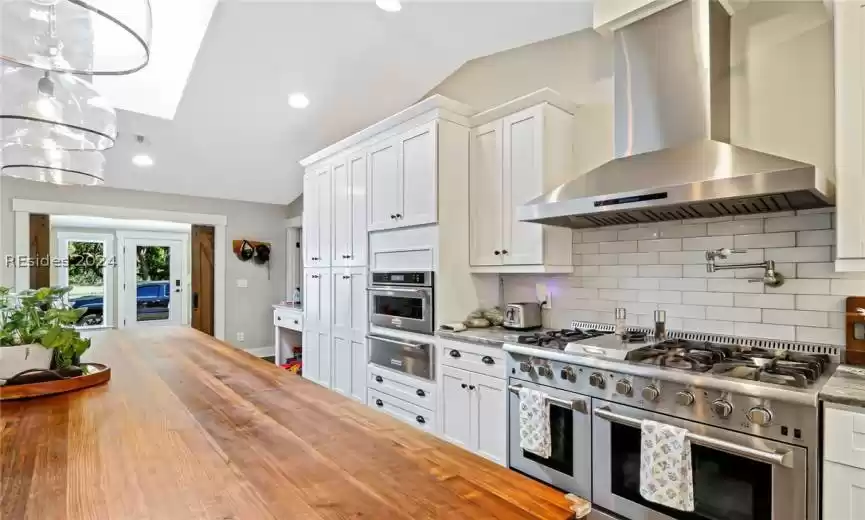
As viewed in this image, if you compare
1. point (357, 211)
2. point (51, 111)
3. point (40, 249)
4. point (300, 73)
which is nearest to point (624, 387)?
point (357, 211)

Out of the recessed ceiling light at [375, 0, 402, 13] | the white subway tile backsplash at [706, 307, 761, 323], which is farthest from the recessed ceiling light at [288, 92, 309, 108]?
the white subway tile backsplash at [706, 307, 761, 323]

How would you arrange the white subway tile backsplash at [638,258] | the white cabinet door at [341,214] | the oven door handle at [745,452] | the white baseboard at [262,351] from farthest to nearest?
the white baseboard at [262,351]
the white cabinet door at [341,214]
the white subway tile backsplash at [638,258]
the oven door handle at [745,452]

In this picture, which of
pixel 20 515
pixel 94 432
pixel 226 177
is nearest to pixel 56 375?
pixel 94 432

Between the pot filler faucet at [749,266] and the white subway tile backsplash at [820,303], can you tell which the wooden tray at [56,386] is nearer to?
the pot filler faucet at [749,266]

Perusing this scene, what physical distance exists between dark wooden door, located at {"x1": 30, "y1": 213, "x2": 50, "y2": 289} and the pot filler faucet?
21.4ft

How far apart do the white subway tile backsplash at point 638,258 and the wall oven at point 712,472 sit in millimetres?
951

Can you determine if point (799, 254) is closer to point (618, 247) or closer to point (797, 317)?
point (797, 317)

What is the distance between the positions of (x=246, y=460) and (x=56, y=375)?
3.18 feet

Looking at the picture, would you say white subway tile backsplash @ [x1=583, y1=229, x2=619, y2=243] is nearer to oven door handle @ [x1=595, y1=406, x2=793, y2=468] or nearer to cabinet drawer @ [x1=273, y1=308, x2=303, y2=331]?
oven door handle @ [x1=595, y1=406, x2=793, y2=468]

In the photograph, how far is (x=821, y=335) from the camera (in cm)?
199

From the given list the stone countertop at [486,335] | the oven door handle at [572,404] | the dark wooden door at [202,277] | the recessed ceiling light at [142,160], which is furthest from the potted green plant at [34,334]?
the dark wooden door at [202,277]

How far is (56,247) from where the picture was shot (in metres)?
6.83

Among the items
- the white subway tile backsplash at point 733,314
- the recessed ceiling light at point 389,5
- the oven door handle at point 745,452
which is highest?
the recessed ceiling light at point 389,5

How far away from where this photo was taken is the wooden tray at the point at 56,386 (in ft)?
4.23
